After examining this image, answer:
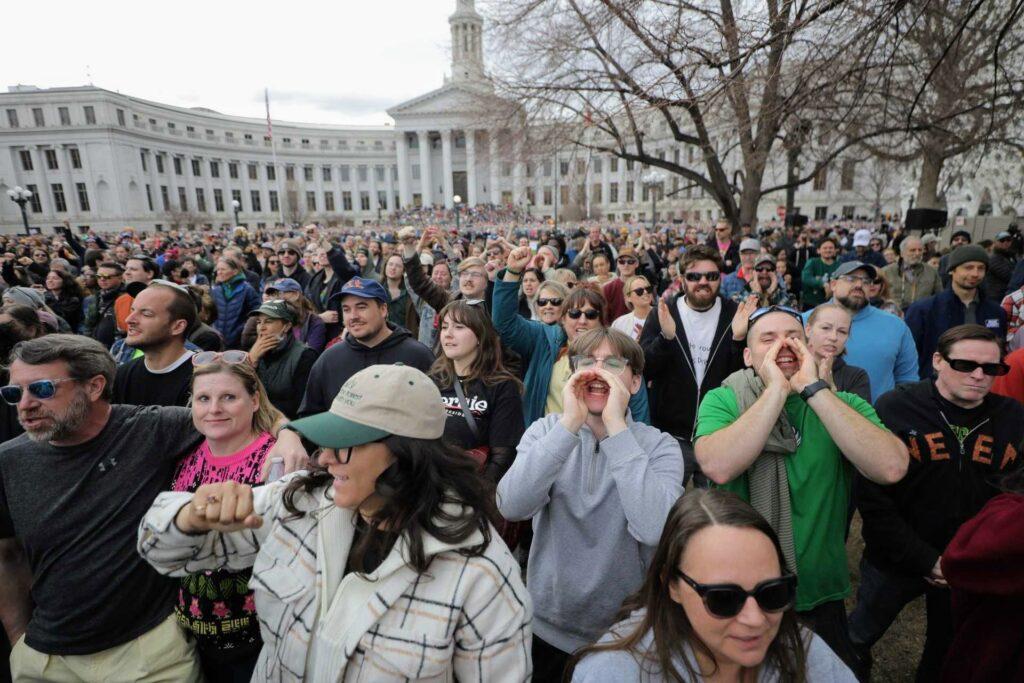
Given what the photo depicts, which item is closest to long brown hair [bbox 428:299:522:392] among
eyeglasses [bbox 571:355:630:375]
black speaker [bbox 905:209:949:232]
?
eyeglasses [bbox 571:355:630:375]

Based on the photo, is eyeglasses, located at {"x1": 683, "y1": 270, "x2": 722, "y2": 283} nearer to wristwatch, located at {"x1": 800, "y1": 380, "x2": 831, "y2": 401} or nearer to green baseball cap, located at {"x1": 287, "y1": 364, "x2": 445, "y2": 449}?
wristwatch, located at {"x1": 800, "y1": 380, "x2": 831, "y2": 401}

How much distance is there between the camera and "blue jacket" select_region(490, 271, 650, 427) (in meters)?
3.78

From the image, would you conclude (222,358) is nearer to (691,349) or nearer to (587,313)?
(587,313)

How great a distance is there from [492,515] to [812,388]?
54.5 inches

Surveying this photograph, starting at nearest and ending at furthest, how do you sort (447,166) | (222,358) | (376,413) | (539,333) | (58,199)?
(376,413)
(222,358)
(539,333)
(58,199)
(447,166)

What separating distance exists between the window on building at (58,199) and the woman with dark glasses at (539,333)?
76.7 metres

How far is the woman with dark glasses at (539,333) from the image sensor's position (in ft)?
12.4

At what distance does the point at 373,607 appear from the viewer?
4.68 feet

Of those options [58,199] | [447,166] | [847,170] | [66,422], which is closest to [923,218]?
[847,170]

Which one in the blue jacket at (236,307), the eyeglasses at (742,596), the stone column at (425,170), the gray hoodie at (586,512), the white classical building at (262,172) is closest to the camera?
the eyeglasses at (742,596)

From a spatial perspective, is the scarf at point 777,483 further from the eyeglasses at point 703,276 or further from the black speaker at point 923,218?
the black speaker at point 923,218

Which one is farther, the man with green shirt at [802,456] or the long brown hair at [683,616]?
the man with green shirt at [802,456]

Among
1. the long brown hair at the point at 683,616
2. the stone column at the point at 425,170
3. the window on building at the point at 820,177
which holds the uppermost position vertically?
the stone column at the point at 425,170

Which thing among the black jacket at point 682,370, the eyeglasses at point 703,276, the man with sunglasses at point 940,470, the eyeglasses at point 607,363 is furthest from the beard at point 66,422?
the eyeglasses at point 703,276
